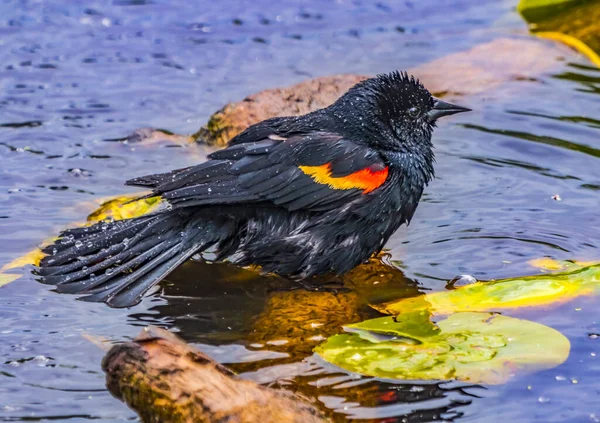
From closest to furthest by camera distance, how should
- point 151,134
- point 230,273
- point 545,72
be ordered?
point 230,273
point 151,134
point 545,72

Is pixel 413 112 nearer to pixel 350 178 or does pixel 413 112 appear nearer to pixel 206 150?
pixel 350 178

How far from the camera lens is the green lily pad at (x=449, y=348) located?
4.29m

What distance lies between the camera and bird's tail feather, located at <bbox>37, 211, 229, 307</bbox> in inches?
203

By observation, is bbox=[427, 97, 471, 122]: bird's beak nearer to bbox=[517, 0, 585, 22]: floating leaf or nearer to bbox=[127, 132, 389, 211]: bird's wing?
bbox=[127, 132, 389, 211]: bird's wing

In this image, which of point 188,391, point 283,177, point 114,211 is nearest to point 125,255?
point 114,211

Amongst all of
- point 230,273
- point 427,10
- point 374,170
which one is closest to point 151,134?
point 230,273

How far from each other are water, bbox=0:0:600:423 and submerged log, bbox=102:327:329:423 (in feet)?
0.96

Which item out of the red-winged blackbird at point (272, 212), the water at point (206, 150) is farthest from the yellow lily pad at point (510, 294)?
the red-winged blackbird at point (272, 212)

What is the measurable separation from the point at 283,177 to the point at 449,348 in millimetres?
1471

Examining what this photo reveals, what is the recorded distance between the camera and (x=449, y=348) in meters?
4.44

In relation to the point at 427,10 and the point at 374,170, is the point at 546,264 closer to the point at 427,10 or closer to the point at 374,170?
the point at 374,170

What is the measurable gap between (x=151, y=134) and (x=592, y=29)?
14.7 feet

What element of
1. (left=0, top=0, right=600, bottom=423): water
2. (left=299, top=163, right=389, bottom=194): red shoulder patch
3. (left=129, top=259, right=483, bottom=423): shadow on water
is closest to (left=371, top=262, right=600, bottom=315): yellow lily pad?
(left=0, top=0, right=600, bottom=423): water

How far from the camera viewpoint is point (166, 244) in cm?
533
